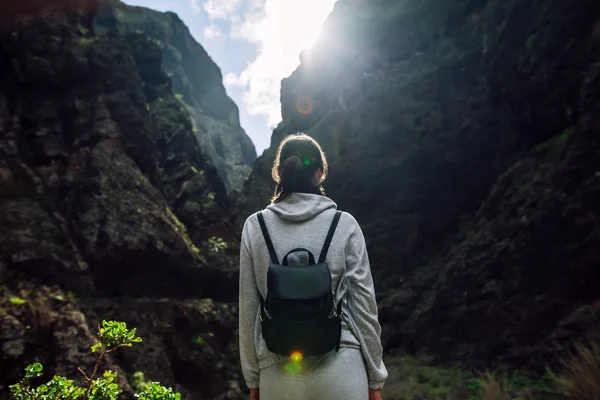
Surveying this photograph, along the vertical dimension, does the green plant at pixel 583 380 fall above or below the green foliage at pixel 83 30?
below

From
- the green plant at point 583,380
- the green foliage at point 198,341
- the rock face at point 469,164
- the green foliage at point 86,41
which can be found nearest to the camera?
the green plant at point 583,380

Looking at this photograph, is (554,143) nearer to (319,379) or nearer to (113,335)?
(319,379)

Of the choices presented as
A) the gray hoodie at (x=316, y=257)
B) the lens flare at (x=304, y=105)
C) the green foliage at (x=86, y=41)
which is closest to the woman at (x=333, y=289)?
the gray hoodie at (x=316, y=257)

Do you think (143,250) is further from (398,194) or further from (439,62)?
(439,62)

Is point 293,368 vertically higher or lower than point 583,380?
higher

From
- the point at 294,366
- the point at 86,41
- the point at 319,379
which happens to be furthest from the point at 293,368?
the point at 86,41

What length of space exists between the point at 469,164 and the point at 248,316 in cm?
1799

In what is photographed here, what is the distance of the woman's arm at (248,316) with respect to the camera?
2008 millimetres

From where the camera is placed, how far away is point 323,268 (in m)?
1.88

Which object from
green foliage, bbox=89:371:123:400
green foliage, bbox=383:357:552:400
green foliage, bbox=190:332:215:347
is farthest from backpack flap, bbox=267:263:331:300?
green foliage, bbox=190:332:215:347

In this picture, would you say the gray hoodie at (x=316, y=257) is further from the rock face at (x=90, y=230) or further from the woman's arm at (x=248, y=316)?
the rock face at (x=90, y=230)

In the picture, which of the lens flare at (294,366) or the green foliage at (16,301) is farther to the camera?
the green foliage at (16,301)

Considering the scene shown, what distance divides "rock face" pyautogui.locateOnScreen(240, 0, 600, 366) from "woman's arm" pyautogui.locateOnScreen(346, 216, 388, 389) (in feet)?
25.2

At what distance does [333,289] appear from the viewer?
2.02 metres
